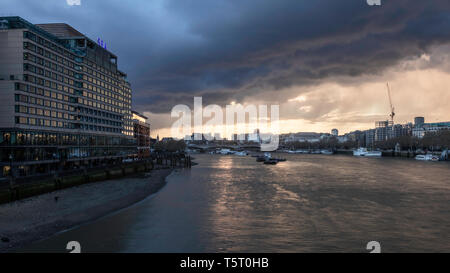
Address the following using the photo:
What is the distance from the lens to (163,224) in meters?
26.4

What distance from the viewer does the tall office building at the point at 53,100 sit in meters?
55.0

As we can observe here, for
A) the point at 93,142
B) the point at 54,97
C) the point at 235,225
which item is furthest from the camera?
the point at 93,142

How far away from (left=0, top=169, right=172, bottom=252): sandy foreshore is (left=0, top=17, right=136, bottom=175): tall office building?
1945 cm

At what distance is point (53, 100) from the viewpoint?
66.2m

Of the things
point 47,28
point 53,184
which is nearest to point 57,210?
point 53,184

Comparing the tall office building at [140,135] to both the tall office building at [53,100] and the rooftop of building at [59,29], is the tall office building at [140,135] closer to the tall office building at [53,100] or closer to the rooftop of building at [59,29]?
the tall office building at [53,100]

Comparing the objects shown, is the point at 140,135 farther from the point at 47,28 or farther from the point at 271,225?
the point at 271,225

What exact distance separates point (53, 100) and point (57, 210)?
4477 centimetres

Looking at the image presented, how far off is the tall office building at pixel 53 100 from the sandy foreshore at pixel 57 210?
19.4 metres

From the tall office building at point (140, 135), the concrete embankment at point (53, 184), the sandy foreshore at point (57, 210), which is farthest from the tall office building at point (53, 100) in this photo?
the tall office building at point (140, 135)

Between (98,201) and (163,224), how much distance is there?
14187mm

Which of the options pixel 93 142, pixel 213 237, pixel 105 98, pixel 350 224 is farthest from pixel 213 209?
pixel 105 98

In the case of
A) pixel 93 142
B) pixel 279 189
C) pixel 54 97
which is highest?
pixel 54 97
